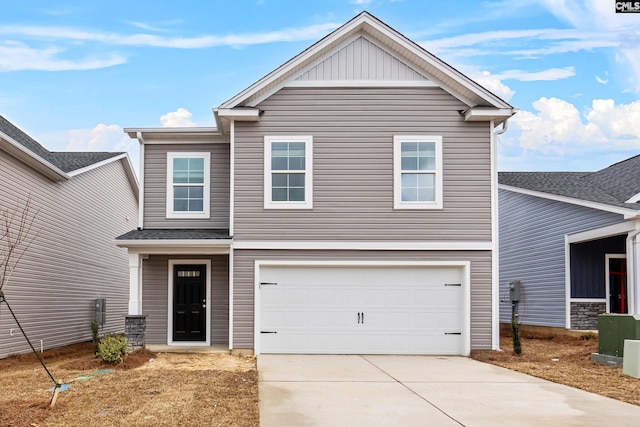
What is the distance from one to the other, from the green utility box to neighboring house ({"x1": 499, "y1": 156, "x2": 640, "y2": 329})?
89.4 inches

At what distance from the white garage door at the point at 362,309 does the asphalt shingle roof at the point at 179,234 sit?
1.43m

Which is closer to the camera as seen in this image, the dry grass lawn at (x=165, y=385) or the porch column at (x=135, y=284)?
the dry grass lawn at (x=165, y=385)

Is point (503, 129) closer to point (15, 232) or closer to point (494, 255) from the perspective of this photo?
point (494, 255)

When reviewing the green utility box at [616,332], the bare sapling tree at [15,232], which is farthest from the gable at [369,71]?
the green utility box at [616,332]

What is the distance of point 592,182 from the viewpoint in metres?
22.0

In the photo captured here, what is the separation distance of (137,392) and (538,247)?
14.4 metres

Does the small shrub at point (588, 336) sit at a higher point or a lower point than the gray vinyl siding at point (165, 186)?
lower

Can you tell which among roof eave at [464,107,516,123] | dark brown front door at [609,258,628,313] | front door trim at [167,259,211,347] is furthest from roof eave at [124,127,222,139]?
dark brown front door at [609,258,628,313]

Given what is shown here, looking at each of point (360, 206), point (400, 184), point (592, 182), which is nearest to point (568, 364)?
point (400, 184)

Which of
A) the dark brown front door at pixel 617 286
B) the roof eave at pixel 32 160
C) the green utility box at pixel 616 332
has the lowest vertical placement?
the green utility box at pixel 616 332

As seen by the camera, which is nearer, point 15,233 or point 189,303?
point 15,233

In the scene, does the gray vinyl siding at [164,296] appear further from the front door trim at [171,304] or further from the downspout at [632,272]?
the downspout at [632,272]

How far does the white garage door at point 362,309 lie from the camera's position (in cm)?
1585

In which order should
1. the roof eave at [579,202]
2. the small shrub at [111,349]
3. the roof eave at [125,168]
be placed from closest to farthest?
the small shrub at [111,349]
the roof eave at [579,202]
the roof eave at [125,168]
